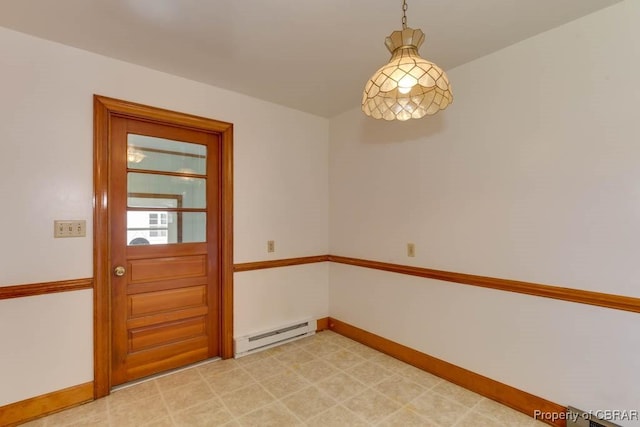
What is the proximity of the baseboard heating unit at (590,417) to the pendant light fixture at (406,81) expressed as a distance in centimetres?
191

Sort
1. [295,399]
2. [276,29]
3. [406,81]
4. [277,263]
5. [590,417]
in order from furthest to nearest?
[277,263] → [295,399] → [276,29] → [590,417] → [406,81]

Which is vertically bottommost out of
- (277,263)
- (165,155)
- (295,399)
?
(295,399)

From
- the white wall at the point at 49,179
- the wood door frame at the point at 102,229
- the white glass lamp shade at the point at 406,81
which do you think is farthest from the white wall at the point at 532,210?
the wood door frame at the point at 102,229

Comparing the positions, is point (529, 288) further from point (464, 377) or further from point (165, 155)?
point (165, 155)

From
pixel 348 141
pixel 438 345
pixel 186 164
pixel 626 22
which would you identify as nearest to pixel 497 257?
pixel 438 345

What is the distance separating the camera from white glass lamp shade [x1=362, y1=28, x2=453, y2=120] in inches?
48.1

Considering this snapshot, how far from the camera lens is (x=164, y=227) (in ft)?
8.17

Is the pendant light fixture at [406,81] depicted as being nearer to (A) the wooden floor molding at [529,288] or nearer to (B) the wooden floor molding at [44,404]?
(A) the wooden floor molding at [529,288]

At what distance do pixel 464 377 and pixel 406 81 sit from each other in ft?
7.12

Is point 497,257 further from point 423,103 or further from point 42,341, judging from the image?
point 42,341

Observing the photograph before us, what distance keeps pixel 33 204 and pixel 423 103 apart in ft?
7.97

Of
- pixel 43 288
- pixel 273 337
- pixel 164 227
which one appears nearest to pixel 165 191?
pixel 164 227

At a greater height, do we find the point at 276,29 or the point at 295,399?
the point at 276,29

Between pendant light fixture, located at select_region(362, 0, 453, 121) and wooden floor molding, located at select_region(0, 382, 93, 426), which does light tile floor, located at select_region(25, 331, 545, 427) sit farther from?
pendant light fixture, located at select_region(362, 0, 453, 121)
